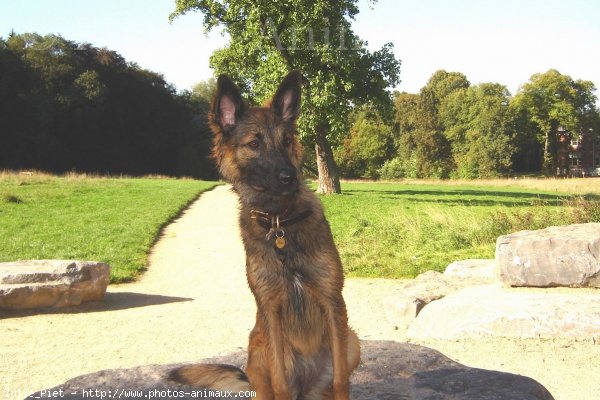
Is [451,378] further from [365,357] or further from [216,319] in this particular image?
[216,319]

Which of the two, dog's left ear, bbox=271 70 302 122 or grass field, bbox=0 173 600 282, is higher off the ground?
dog's left ear, bbox=271 70 302 122

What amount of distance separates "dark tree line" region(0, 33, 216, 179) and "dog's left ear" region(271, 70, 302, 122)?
161 feet

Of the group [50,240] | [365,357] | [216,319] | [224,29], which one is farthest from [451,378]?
[224,29]

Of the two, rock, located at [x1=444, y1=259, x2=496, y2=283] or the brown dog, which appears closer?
the brown dog

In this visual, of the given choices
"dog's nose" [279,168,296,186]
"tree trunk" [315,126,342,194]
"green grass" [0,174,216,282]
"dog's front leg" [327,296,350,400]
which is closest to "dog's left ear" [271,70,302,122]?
"dog's nose" [279,168,296,186]

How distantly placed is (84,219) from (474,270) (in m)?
15.0

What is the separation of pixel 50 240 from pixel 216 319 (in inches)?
353

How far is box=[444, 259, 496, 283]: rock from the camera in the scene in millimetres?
10672

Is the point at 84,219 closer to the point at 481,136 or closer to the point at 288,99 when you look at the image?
the point at 288,99

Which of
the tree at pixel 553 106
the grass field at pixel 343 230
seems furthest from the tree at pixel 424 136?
the grass field at pixel 343 230

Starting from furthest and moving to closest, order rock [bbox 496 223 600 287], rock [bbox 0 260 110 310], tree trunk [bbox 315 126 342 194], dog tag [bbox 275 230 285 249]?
tree trunk [bbox 315 126 342 194] → rock [bbox 0 260 110 310] → rock [bbox 496 223 600 287] → dog tag [bbox 275 230 285 249]

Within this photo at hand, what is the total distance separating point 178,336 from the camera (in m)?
8.50

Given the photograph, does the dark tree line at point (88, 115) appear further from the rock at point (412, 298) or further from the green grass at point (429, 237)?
the rock at point (412, 298)

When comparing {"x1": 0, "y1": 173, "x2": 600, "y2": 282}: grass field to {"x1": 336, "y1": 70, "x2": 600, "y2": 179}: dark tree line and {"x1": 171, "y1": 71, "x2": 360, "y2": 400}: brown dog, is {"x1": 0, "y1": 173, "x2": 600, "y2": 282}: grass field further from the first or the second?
{"x1": 336, "y1": 70, "x2": 600, "y2": 179}: dark tree line
